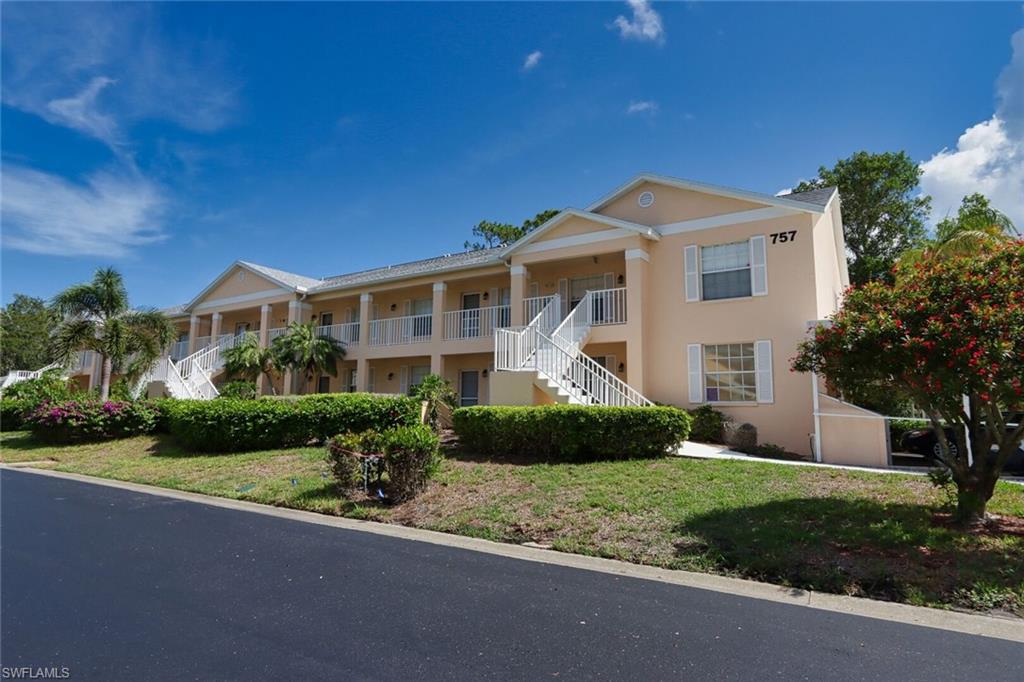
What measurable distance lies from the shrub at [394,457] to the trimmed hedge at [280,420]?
4.69 meters

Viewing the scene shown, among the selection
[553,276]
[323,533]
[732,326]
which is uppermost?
[553,276]

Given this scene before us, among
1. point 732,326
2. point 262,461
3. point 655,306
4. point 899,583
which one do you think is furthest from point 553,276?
point 899,583

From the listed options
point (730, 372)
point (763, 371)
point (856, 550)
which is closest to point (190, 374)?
point (730, 372)

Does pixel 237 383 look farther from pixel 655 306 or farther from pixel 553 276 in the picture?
pixel 655 306

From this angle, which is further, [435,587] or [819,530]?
A: [819,530]

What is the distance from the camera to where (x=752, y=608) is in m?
4.62

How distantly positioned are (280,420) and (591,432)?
26.2 feet

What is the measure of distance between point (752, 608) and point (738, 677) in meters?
1.30

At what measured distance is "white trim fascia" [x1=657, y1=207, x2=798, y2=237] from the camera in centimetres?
1390

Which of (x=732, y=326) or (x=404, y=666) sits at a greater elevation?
(x=732, y=326)

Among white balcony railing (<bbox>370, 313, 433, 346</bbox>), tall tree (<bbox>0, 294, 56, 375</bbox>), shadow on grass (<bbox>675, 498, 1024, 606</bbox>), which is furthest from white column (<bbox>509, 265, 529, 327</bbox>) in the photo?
tall tree (<bbox>0, 294, 56, 375</bbox>)

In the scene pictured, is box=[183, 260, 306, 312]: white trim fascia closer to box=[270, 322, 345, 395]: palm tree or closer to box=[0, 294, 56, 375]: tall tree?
box=[270, 322, 345, 395]: palm tree

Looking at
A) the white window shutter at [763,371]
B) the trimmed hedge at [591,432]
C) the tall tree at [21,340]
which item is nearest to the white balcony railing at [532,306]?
the trimmed hedge at [591,432]

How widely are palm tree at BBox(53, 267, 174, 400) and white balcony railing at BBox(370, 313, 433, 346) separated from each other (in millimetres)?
7726
